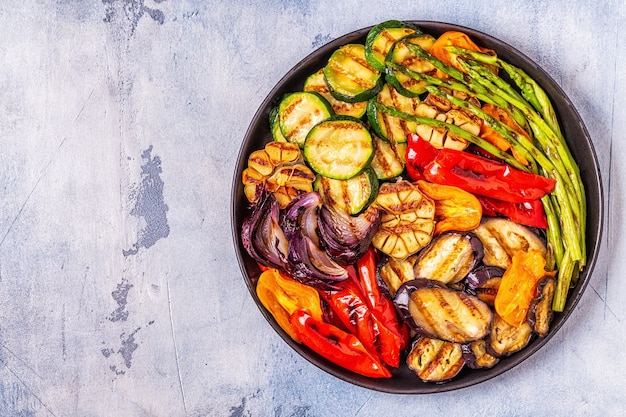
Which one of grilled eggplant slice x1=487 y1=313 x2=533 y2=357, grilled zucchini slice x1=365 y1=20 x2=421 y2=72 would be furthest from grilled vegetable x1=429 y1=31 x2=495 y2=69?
grilled eggplant slice x1=487 y1=313 x2=533 y2=357

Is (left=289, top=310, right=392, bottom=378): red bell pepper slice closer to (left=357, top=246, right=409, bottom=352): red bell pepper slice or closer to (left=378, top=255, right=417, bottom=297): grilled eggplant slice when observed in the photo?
(left=357, top=246, right=409, bottom=352): red bell pepper slice

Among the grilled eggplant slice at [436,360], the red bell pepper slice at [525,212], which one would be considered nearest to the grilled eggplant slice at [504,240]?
the red bell pepper slice at [525,212]

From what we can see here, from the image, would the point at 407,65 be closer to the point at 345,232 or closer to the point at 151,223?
the point at 345,232

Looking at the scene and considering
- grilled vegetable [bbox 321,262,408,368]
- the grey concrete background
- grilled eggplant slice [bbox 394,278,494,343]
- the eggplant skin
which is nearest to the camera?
grilled eggplant slice [bbox 394,278,494,343]

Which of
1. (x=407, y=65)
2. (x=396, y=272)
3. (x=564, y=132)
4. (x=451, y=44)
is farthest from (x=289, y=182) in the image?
(x=564, y=132)

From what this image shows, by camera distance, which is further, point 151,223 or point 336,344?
point 151,223

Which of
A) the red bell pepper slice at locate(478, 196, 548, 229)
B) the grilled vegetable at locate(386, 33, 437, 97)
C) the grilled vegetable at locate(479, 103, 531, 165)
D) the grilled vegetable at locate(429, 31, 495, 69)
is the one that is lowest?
the red bell pepper slice at locate(478, 196, 548, 229)

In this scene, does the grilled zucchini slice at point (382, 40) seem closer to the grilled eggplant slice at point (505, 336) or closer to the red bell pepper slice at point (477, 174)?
the red bell pepper slice at point (477, 174)
